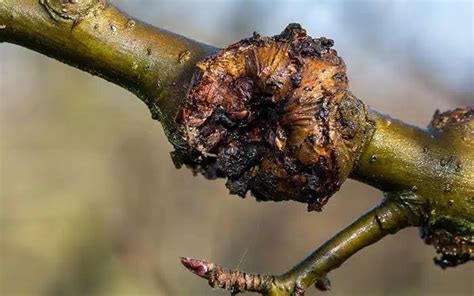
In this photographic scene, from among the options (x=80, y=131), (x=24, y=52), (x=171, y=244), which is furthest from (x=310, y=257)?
(x=24, y=52)

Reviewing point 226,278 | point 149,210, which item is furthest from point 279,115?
point 149,210

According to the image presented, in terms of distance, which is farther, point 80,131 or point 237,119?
point 80,131

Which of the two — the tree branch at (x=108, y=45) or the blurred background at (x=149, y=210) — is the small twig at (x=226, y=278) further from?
the blurred background at (x=149, y=210)

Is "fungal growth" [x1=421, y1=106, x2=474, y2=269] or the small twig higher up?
"fungal growth" [x1=421, y1=106, x2=474, y2=269]

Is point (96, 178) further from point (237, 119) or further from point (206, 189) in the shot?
point (237, 119)

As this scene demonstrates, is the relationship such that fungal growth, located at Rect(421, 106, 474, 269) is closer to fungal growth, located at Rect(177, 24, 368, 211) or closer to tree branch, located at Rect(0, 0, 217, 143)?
fungal growth, located at Rect(177, 24, 368, 211)

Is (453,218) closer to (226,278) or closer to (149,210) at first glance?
(226,278)

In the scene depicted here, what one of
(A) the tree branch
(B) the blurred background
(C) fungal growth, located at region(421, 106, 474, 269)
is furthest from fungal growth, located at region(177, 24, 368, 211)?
(B) the blurred background

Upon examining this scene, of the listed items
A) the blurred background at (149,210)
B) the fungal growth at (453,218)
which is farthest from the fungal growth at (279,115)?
the blurred background at (149,210)
